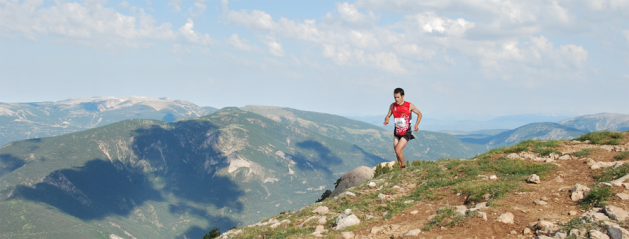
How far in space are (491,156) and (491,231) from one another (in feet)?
38.4

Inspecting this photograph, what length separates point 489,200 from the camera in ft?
45.5

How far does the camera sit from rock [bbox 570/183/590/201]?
12484 millimetres

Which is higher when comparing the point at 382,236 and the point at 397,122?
the point at 397,122

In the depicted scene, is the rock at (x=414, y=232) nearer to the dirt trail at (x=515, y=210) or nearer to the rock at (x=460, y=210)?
the dirt trail at (x=515, y=210)

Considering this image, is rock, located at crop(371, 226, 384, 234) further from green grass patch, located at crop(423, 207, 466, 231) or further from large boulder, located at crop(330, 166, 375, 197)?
large boulder, located at crop(330, 166, 375, 197)

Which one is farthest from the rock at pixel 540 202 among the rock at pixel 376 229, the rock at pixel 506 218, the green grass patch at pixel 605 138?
the green grass patch at pixel 605 138

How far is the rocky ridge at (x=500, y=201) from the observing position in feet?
35.9

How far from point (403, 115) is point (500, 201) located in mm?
8791

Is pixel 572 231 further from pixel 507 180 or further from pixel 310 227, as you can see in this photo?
pixel 310 227

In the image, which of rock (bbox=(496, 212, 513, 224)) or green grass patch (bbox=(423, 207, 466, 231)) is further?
green grass patch (bbox=(423, 207, 466, 231))

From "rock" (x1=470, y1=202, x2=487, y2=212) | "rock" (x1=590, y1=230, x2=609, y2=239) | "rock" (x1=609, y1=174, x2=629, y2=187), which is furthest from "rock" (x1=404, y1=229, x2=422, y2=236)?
"rock" (x1=609, y1=174, x2=629, y2=187)

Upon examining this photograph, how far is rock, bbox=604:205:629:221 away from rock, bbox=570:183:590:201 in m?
1.96

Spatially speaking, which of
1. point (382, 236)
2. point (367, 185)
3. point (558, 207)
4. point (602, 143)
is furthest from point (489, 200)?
point (602, 143)

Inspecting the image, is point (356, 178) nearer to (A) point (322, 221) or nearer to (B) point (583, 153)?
(B) point (583, 153)
